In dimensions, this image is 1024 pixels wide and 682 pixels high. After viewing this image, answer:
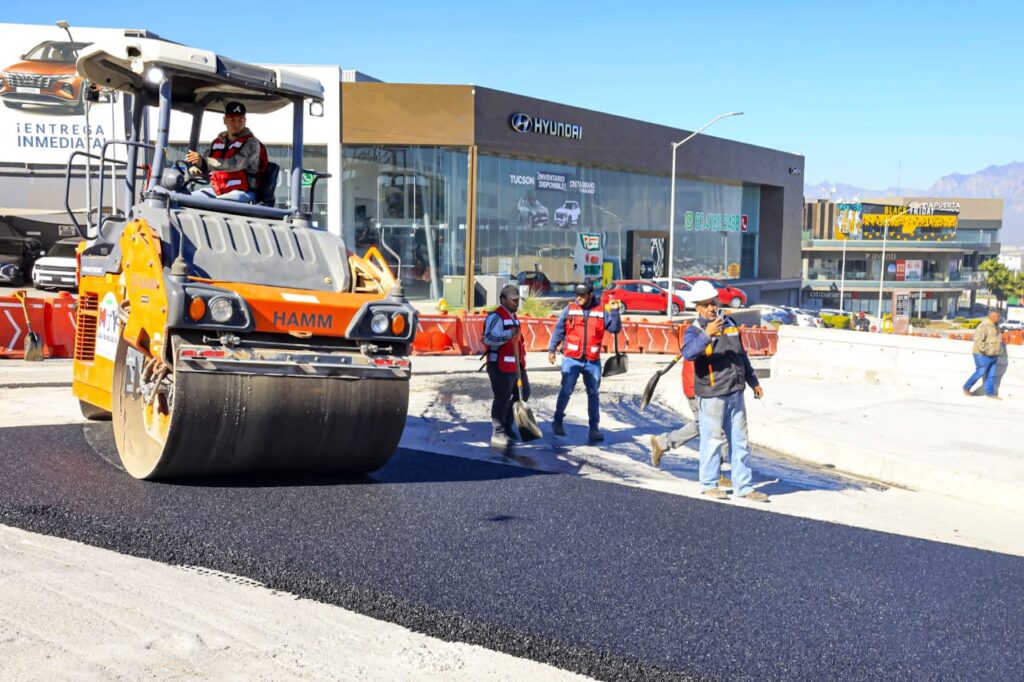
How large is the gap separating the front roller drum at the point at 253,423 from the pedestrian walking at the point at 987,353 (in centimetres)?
1155

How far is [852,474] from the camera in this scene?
34.7 feet

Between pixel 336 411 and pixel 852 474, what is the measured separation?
611 cm

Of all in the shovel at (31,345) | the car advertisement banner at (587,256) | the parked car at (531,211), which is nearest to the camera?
the shovel at (31,345)

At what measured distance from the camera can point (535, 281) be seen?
135 feet

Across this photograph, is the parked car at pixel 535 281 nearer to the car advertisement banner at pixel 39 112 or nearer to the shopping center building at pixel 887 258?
the car advertisement banner at pixel 39 112

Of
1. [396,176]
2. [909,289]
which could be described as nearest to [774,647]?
[396,176]

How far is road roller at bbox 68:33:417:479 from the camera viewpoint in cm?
641

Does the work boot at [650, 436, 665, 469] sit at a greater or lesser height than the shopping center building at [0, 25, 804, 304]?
lesser

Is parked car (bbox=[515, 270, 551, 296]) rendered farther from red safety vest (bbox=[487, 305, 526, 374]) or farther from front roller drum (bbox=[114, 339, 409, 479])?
front roller drum (bbox=[114, 339, 409, 479])

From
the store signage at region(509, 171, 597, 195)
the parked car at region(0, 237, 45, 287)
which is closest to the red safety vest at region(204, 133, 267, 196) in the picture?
the parked car at region(0, 237, 45, 287)

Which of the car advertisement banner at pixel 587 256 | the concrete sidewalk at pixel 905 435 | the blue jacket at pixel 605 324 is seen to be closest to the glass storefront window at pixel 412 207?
the car advertisement banner at pixel 587 256

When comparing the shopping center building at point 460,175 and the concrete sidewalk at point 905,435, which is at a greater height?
the shopping center building at point 460,175

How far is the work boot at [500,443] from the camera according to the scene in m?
10.2

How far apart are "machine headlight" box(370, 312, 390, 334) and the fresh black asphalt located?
116cm
